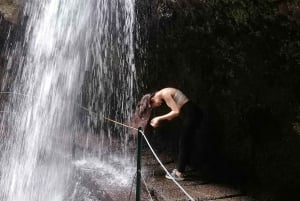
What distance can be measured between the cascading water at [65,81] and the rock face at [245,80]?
1.79 m

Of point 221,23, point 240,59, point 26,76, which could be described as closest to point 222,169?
point 240,59

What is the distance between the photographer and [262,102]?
585 centimetres

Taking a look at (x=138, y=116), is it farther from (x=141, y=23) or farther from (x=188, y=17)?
(x=141, y=23)

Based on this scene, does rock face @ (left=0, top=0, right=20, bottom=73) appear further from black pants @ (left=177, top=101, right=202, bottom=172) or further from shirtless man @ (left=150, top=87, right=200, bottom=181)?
black pants @ (left=177, top=101, right=202, bottom=172)

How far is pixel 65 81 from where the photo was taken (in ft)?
31.0

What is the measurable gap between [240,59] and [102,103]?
4986mm

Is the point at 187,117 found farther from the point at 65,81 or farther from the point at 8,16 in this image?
the point at 8,16

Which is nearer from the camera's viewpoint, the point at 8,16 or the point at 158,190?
the point at 158,190

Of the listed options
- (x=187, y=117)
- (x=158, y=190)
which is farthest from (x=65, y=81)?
(x=158, y=190)

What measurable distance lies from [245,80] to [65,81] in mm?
4790

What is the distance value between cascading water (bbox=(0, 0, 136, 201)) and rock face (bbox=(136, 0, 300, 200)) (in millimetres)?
1788

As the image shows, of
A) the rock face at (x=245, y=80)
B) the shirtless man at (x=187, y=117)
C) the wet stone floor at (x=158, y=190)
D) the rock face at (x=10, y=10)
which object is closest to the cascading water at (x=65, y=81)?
the rock face at (x=10, y=10)

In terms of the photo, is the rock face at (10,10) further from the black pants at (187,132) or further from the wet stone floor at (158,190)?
the black pants at (187,132)

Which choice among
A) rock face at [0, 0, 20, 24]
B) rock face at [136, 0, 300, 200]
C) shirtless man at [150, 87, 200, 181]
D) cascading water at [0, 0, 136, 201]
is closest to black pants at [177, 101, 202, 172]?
shirtless man at [150, 87, 200, 181]
